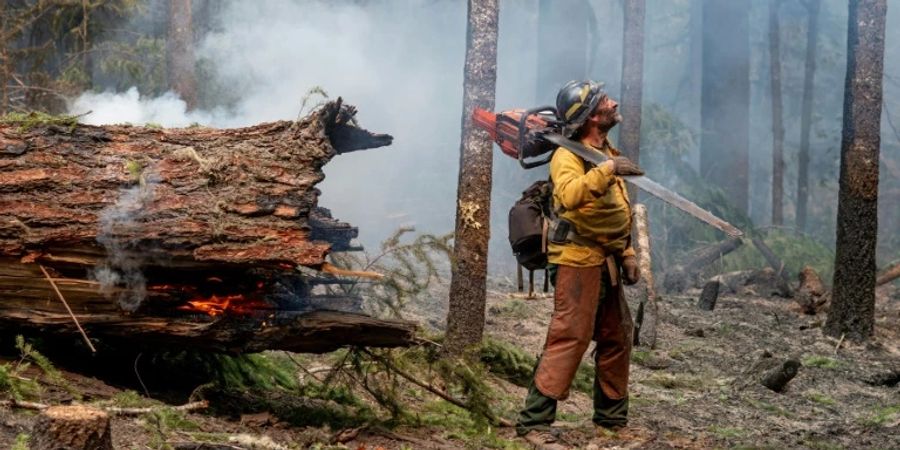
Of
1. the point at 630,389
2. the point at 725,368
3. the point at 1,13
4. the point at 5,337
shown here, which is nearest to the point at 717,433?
the point at 630,389

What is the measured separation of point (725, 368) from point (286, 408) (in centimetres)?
550

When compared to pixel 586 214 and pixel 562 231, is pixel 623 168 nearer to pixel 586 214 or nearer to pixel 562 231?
pixel 586 214

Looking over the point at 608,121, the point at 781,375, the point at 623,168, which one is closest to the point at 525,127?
the point at 608,121

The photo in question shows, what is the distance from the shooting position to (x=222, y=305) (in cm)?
564

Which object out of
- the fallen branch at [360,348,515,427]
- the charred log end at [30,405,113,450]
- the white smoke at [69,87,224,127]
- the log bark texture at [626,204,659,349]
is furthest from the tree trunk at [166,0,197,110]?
the charred log end at [30,405,113,450]

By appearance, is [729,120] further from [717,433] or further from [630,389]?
[717,433]

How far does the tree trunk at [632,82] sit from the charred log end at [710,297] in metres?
1.62

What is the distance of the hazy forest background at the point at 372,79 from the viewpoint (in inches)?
592

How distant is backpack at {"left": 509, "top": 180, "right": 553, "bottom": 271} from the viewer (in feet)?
20.7

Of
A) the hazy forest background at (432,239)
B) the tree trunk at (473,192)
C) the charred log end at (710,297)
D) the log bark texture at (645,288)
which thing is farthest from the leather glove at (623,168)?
the charred log end at (710,297)

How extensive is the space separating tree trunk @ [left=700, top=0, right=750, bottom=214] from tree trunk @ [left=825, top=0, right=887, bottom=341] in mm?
12020

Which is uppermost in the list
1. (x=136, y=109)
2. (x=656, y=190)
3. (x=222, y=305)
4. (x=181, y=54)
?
(x=181, y=54)

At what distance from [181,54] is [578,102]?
9.20 meters

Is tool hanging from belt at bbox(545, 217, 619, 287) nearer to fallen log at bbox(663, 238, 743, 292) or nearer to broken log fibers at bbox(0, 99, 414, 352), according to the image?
broken log fibers at bbox(0, 99, 414, 352)
